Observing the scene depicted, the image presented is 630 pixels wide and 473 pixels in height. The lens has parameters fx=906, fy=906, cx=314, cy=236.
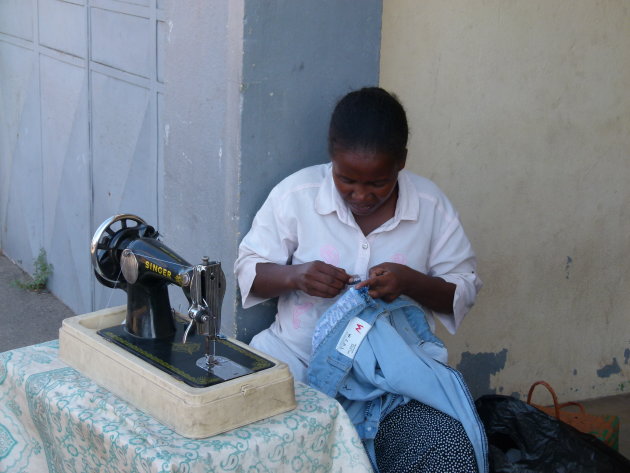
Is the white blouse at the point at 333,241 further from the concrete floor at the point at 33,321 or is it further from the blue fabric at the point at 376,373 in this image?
the concrete floor at the point at 33,321

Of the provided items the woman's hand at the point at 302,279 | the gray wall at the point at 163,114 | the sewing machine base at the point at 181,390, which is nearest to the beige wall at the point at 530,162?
the gray wall at the point at 163,114

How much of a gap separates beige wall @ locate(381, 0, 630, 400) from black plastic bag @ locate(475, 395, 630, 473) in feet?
2.87

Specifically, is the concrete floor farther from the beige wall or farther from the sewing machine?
the sewing machine

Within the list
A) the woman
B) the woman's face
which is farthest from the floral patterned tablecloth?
the woman's face

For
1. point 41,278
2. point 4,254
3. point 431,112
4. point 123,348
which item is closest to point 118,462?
point 123,348

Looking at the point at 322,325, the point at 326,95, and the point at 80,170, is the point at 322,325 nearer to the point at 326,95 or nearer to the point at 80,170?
the point at 326,95

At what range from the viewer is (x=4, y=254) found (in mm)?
5895

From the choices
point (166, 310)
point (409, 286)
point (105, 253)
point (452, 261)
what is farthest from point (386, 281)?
point (105, 253)

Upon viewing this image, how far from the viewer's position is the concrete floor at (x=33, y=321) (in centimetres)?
420

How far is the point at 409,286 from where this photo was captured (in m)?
2.60

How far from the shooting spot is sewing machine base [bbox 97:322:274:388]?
6.77ft

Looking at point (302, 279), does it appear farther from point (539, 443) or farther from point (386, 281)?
point (539, 443)

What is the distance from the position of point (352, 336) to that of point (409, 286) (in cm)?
25

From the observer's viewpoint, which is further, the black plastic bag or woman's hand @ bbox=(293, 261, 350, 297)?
the black plastic bag
